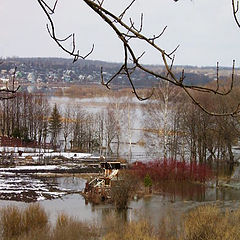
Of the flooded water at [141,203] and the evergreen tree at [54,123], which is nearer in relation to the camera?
the flooded water at [141,203]

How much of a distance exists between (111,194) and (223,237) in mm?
8426

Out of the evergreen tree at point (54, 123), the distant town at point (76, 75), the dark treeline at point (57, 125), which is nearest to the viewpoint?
the distant town at point (76, 75)

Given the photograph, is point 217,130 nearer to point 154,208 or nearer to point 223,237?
point 154,208

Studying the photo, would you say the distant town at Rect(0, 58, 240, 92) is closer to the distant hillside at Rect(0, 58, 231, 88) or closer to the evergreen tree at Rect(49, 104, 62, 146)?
the distant hillside at Rect(0, 58, 231, 88)

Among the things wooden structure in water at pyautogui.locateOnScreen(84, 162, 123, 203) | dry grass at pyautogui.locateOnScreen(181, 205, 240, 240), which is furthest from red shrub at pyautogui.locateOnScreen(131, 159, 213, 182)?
dry grass at pyautogui.locateOnScreen(181, 205, 240, 240)

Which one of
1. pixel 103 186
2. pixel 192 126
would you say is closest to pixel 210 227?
pixel 103 186

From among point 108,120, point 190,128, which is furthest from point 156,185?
point 108,120

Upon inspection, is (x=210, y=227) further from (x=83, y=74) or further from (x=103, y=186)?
(x=83, y=74)

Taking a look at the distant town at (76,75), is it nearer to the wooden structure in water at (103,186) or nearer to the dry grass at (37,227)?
the dry grass at (37,227)

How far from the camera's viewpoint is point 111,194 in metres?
17.1

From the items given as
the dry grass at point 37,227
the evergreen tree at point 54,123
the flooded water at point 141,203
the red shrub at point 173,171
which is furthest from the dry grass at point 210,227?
the evergreen tree at point 54,123

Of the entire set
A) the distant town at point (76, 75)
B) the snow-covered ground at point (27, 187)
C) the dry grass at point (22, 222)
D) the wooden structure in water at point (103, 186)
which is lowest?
the snow-covered ground at point (27, 187)

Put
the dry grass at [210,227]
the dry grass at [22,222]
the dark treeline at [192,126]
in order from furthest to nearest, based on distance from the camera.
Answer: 1. the dark treeline at [192,126]
2. the dry grass at [22,222]
3. the dry grass at [210,227]

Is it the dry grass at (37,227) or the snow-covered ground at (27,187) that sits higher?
the dry grass at (37,227)
